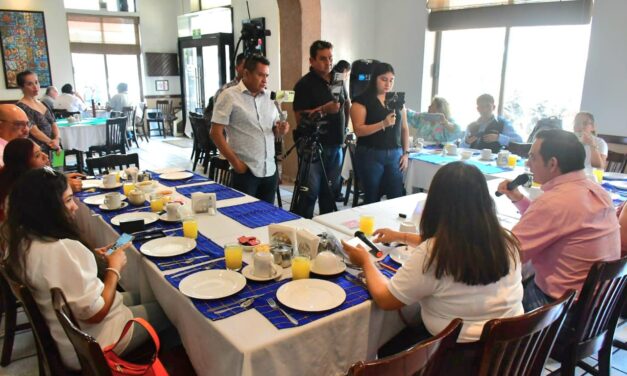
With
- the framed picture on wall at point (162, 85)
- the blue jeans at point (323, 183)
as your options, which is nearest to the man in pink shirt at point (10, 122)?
the blue jeans at point (323, 183)

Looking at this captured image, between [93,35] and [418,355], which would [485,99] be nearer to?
[418,355]

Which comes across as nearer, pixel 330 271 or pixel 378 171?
pixel 330 271

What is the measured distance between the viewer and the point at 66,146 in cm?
589

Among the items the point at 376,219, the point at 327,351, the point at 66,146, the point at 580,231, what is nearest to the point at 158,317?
the point at 327,351

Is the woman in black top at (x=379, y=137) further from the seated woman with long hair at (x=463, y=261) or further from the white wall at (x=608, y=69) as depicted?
the white wall at (x=608, y=69)

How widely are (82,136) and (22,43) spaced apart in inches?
140

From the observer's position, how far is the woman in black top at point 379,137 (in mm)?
3254

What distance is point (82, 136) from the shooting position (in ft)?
19.7

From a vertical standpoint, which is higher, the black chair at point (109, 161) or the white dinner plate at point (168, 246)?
the black chair at point (109, 161)

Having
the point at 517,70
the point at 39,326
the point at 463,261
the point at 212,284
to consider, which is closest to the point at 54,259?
the point at 39,326

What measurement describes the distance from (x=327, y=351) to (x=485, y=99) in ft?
12.6

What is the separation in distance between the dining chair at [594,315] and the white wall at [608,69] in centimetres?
356

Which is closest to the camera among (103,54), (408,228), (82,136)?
(408,228)

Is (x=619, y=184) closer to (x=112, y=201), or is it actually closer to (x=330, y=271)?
(x=330, y=271)
